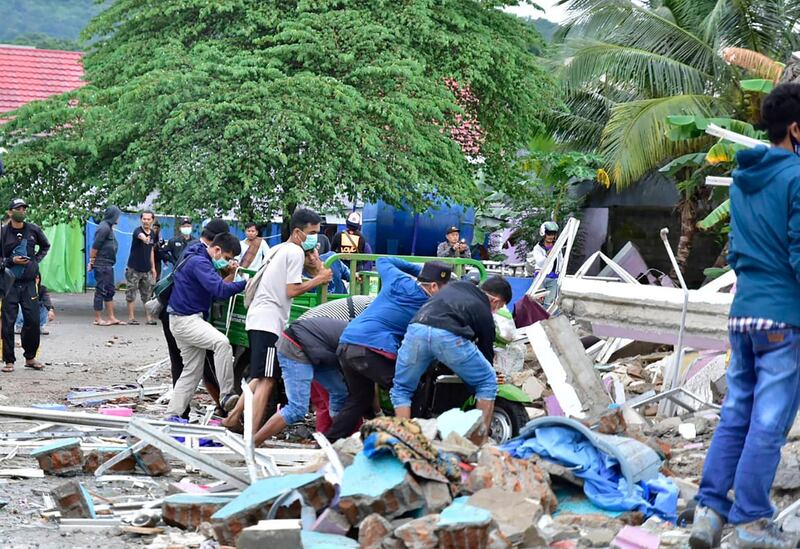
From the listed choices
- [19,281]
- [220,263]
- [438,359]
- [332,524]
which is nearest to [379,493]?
[332,524]

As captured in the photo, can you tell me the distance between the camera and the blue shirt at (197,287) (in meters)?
10.0

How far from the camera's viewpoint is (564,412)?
9.00 m

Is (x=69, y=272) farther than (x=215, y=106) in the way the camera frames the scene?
Yes

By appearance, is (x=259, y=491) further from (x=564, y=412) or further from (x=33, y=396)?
(x=33, y=396)

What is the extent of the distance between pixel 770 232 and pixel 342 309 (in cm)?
488

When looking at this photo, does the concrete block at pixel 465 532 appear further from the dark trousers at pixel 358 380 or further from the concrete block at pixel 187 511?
the dark trousers at pixel 358 380

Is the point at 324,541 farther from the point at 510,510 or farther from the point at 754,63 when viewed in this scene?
the point at 754,63

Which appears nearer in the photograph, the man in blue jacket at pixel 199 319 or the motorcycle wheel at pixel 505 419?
the motorcycle wheel at pixel 505 419

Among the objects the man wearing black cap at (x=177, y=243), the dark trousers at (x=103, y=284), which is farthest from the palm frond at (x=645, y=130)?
the dark trousers at (x=103, y=284)

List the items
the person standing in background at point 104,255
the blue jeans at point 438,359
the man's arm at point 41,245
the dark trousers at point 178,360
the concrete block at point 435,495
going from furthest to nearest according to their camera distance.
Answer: the person standing in background at point 104,255
the man's arm at point 41,245
the dark trousers at point 178,360
the blue jeans at point 438,359
the concrete block at point 435,495

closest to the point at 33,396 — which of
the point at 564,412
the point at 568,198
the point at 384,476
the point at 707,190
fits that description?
the point at 564,412

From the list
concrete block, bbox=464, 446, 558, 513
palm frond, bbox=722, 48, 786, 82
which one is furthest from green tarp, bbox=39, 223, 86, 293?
concrete block, bbox=464, 446, 558, 513

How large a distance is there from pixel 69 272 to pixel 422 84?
1144 centimetres

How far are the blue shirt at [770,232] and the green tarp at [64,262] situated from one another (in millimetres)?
24207
